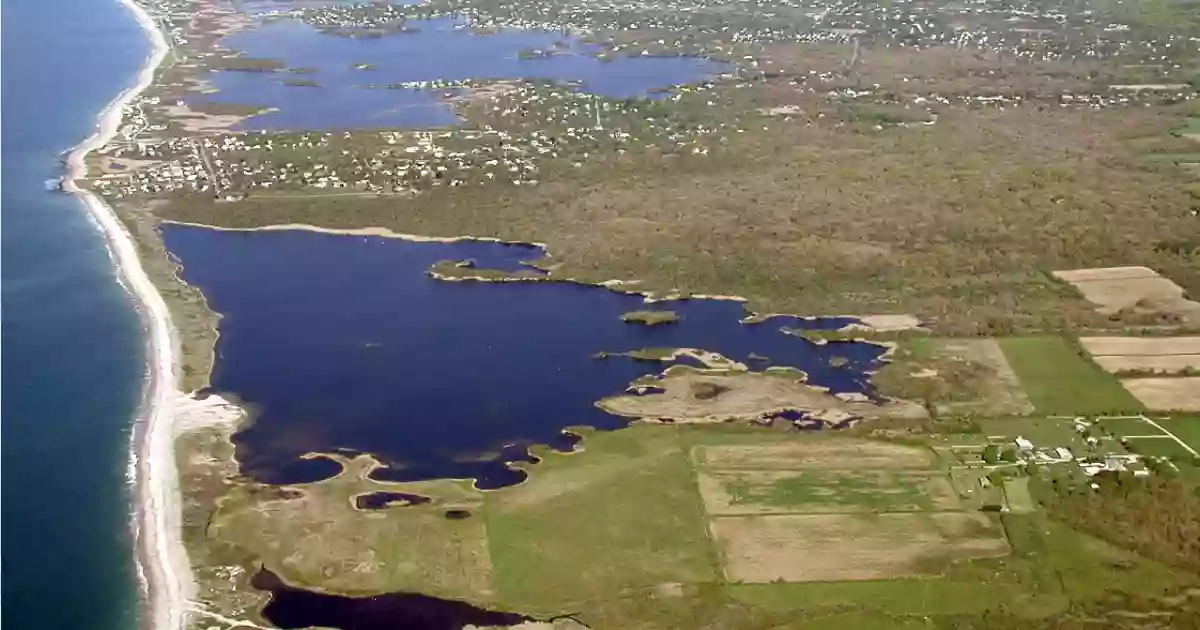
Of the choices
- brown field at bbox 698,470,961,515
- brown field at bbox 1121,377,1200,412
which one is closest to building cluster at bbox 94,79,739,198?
brown field at bbox 698,470,961,515

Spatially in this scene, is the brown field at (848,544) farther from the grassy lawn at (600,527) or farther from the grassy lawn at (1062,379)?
the grassy lawn at (1062,379)

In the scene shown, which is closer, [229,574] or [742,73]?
[229,574]

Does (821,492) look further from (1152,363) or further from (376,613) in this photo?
(1152,363)

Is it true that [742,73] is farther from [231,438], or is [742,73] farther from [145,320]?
[231,438]

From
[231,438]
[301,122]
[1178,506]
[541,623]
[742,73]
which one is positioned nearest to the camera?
[541,623]

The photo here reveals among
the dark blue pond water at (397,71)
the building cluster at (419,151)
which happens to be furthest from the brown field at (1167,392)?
the dark blue pond water at (397,71)

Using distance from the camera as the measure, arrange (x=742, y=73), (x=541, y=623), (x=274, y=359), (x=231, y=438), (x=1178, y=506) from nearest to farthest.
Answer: (x=541, y=623) → (x=1178, y=506) → (x=231, y=438) → (x=274, y=359) → (x=742, y=73)

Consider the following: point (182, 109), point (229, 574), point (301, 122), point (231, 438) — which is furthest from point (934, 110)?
point (229, 574)
